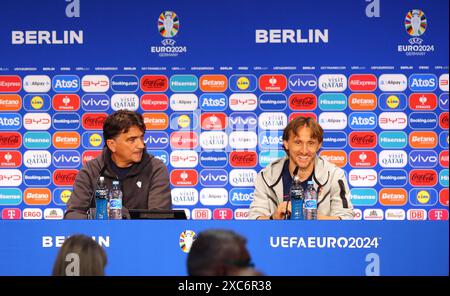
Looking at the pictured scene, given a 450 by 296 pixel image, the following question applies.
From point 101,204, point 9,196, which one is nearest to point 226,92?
point 9,196

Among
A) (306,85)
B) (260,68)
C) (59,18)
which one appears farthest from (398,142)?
(59,18)

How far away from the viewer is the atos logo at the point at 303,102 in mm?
6035

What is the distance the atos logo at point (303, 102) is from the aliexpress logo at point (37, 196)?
2.15 metres

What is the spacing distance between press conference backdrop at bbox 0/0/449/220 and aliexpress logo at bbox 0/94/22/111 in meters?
0.02

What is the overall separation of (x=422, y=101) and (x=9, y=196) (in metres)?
3.50

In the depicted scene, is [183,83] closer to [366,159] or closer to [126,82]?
[126,82]

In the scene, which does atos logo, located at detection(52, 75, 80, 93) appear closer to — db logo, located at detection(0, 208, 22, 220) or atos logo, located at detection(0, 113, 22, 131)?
atos logo, located at detection(0, 113, 22, 131)

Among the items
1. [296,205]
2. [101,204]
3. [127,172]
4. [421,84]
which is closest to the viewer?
[296,205]

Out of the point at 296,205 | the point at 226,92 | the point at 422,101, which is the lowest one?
the point at 296,205

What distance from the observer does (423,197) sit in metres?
6.05

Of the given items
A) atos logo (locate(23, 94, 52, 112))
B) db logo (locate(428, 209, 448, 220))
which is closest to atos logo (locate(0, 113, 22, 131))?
atos logo (locate(23, 94, 52, 112))
